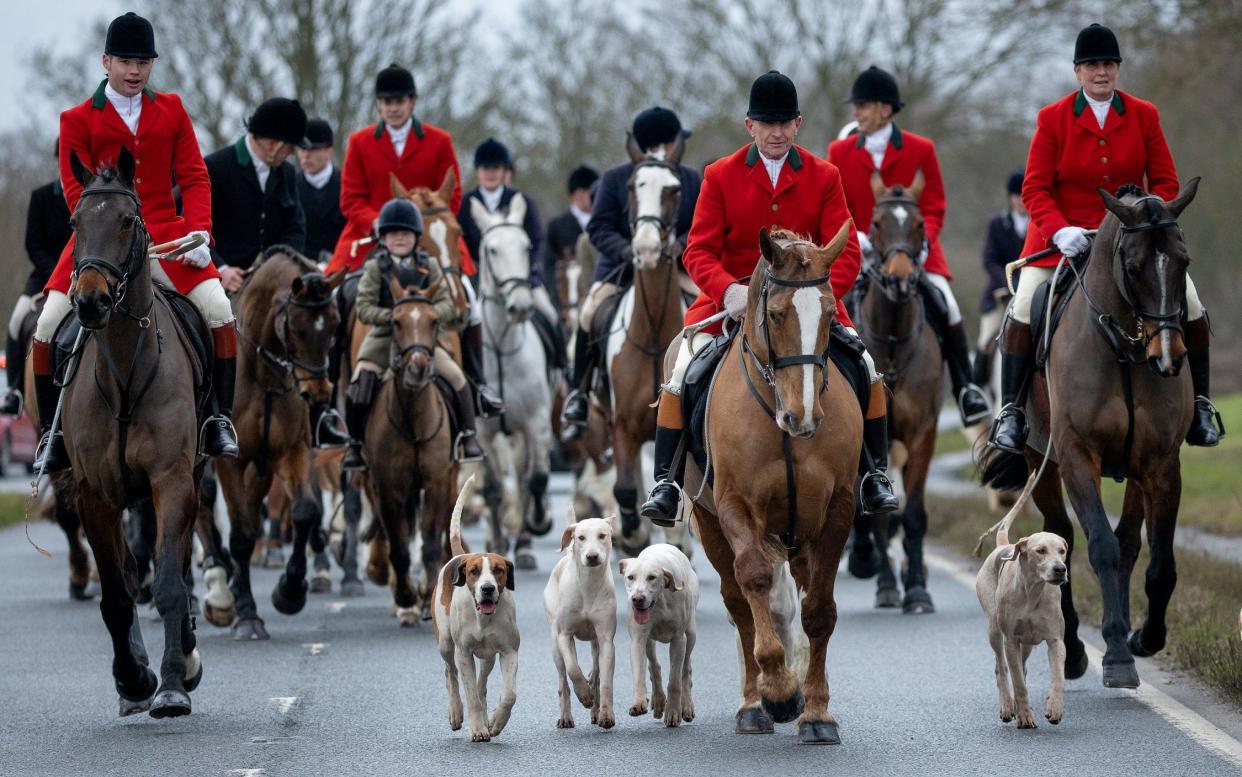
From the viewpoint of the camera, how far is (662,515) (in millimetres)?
9961

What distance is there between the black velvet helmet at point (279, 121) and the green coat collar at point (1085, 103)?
587cm

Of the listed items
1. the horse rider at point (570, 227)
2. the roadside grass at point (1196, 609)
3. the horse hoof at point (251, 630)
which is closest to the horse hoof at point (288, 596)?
the horse hoof at point (251, 630)

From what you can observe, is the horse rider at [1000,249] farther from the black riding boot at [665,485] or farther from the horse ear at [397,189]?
the black riding boot at [665,485]

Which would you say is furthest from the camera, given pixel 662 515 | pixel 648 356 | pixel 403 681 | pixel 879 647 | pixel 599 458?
pixel 599 458

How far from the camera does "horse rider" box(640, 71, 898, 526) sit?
33.6 ft

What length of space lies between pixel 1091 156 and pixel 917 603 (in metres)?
3.54

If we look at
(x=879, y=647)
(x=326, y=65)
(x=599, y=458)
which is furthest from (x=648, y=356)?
(x=326, y=65)

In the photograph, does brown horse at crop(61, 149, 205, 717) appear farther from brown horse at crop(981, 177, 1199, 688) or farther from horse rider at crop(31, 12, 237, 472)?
brown horse at crop(981, 177, 1199, 688)

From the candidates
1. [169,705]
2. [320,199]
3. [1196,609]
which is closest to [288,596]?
[169,705]

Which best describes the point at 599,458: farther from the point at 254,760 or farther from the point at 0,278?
the point at 0,278

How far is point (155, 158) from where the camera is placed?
37.0 feet

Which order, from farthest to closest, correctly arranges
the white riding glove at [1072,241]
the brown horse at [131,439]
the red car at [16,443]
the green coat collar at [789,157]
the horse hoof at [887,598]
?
the red car at [16,443] < the horse hoof at [887,598] < the white riding glove at [1072,241] < the green coat collar at [789,157] < the brown horse at [131,439]

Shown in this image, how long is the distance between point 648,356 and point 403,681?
4081 mm

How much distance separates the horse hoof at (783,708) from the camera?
9.02 m
